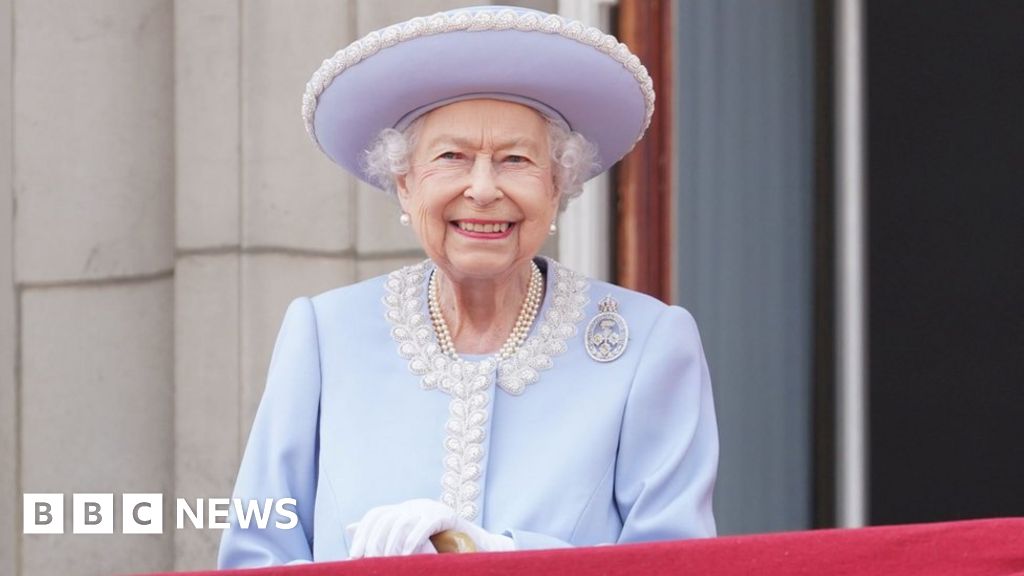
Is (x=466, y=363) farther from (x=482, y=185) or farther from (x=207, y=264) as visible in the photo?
(x=207, y=264)

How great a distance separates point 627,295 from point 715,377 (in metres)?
2.07

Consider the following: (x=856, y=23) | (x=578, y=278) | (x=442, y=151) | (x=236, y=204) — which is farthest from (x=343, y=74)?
(x=856, y=23)

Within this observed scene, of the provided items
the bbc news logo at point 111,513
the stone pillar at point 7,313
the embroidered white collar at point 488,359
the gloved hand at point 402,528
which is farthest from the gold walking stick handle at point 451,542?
the stone pillar at point 7,313

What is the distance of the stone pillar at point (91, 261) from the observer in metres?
5.61

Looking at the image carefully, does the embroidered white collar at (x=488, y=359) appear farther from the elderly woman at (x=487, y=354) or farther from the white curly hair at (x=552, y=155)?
Answer: the white curly hair at (x=552, y=155)

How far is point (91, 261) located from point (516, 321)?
222 cm

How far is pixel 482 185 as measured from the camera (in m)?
3.44

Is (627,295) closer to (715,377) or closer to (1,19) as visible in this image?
(715,377)

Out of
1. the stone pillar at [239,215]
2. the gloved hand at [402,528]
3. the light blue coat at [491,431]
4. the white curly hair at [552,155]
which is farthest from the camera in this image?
the stone pillar at [239,215]

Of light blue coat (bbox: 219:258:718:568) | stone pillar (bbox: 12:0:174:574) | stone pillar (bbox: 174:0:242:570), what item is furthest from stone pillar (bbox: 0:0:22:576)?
light blue coat (bbox: 219:258:718:568)

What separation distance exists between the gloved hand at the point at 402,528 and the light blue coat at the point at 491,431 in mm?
215

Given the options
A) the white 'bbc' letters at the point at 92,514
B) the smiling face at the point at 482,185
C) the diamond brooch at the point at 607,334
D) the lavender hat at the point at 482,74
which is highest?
the lavender hat at the point at 482,74

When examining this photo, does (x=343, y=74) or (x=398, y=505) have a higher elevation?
(x=343, y=74)

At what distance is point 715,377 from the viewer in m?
5.70
